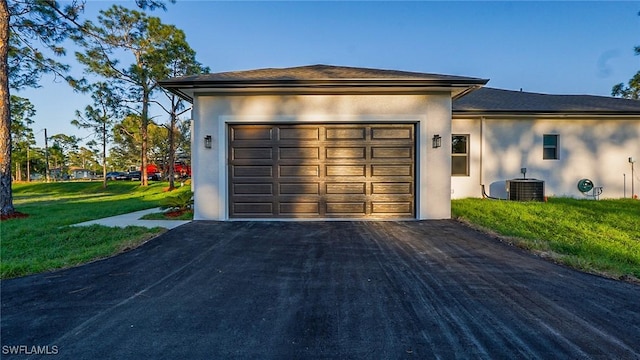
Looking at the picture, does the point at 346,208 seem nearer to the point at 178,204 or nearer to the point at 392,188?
the point at 392,188

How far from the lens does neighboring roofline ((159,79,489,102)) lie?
659 centimetres

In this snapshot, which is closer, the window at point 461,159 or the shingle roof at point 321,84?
the shingle roof at point 321,84

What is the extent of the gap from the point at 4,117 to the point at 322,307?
427 inches

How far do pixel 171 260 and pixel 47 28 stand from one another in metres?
10.0

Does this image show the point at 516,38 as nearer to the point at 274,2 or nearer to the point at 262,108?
the point at 274,2

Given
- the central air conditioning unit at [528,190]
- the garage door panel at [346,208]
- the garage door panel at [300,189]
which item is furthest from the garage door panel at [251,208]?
the central air conditioning unit at [528,190]

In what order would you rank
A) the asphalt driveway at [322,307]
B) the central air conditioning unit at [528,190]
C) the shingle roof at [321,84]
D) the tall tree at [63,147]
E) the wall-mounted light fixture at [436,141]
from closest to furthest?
the asphalt driveway at [322,307] → the shingle roof at [321,84] → the wall-mounted light fixture at [436,141] → the central air conditioning unit at [528,190] → the tall tree at [63,147]

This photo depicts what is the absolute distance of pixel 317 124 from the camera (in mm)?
7090

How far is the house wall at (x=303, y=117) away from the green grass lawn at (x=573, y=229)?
181 centimetres

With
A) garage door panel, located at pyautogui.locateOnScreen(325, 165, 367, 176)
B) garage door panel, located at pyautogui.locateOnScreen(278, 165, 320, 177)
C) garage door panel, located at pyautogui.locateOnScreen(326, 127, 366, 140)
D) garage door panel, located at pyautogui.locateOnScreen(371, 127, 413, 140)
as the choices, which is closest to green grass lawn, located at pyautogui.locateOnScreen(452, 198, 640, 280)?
garage door panel, located at pyautogui.locateOnScreen(371, 127, 413, 140)

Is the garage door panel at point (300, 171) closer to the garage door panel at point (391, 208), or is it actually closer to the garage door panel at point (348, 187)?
the garage door panel at point (348, 187)

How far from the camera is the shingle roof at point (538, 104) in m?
9.88

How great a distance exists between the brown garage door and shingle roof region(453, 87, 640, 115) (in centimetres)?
434

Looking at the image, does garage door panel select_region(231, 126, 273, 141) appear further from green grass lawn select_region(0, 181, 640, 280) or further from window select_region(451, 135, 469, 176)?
window select_region(451, 135, 469, 176)
